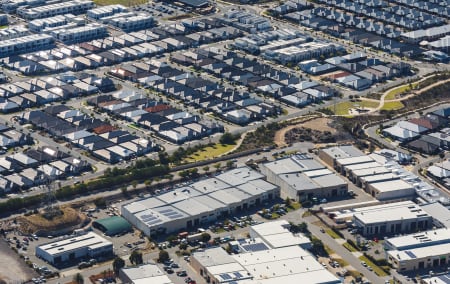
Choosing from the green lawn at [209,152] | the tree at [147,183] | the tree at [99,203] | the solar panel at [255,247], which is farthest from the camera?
the green lawn at [209,152]

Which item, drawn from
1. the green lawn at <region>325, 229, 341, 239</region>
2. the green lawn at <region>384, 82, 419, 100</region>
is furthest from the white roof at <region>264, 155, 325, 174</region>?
the green lawn at <region>384, 82, 419, 100</region>

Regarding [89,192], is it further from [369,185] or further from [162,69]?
[162,69]

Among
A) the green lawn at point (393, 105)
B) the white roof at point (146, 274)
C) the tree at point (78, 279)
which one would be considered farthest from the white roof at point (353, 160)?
the tree at point (78, 279)

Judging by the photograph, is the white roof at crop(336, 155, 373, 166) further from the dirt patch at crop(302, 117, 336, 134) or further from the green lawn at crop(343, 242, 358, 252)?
the green lawn at crop(343, 242, 358, 252)

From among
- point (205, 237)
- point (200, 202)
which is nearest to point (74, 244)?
point (205, 237)

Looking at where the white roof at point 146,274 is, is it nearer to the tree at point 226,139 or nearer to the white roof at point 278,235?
the white roof at point 278,235

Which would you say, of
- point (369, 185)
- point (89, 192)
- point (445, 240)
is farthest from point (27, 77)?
point (445, 240)
